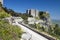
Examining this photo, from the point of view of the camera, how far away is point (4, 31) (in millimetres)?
8164

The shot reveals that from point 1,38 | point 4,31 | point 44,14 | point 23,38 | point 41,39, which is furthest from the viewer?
point 44,14

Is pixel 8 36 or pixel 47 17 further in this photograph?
pixel 47 17

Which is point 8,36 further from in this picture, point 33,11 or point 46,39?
point 33,11

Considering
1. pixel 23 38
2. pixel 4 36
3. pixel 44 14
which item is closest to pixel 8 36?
pixel 4 36

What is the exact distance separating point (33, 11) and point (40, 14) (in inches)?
107

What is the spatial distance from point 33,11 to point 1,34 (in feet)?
151

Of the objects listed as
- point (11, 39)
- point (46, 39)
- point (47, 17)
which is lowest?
point (47, 17)

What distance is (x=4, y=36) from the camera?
748 centimetres

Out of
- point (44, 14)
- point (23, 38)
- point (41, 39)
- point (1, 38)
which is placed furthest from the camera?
point (44, 14)

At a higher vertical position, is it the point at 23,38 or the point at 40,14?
the point at 23,38

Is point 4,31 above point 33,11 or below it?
above

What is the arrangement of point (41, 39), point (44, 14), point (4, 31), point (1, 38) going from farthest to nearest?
point (44, 14), point (41, 39), point (4, 31), point (1, 38)

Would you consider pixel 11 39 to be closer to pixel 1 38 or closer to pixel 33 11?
pixel 1 38

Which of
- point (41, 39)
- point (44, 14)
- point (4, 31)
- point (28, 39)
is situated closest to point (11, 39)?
point (4, 31)
